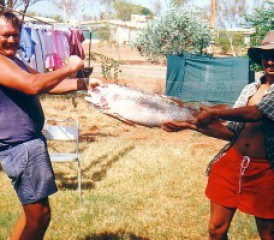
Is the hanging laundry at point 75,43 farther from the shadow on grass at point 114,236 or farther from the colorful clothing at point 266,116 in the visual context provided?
the colorful clothing at point 266,116

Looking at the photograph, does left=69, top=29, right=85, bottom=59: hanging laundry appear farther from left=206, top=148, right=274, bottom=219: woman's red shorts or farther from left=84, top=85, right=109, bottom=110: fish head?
left=206, top=148, right=274, bottom=219: woman's red shorts

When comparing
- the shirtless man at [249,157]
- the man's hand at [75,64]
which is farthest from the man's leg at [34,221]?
the shirtless man at [249,157]

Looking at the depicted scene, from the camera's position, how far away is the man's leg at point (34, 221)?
3.36 meters

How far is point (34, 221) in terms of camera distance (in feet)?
11.0

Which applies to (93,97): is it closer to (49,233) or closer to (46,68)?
(49,233)

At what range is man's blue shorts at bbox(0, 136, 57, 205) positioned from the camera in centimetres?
331

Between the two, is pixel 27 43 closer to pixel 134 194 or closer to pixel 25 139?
pixel 134 194

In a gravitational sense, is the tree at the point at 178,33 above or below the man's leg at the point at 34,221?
below

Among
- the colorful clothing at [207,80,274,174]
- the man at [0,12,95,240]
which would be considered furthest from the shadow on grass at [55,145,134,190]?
the colorful clothing at [207,80,274,174]


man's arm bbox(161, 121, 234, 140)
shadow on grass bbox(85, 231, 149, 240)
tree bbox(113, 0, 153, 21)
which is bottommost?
tree bbox(113, 0, 153, 21)

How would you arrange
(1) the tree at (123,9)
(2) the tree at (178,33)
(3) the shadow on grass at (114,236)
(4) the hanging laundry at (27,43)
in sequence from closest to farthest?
1. (3) the shadow on grass at (114,236)
2. (4) the hanging laundry at (27,43)
3. (2) the tree at (178,33)
4. (1) the tree at (123,9)

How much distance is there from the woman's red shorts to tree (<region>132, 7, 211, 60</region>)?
1650 cm

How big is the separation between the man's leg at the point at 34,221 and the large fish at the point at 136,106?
2.83 ft

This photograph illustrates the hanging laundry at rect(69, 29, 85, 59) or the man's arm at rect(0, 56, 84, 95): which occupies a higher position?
the man's arm at rect(0, 56, 84, 95)
